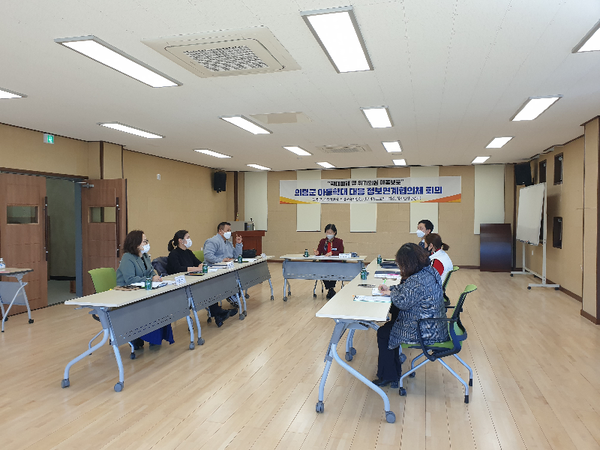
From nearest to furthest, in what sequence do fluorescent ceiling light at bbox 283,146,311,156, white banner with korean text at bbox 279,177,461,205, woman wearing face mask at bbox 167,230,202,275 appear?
woman wearing face mask at bbox 167,230,202,275, fluorescent ceiling light at bbox 283,146,311,156, white banner with korean text at bbox 279,177,461,205

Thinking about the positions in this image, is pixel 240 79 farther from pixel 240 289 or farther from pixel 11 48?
pixel 240 289

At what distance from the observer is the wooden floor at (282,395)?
3.01 m

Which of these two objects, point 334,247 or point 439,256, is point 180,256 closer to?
point 334,247

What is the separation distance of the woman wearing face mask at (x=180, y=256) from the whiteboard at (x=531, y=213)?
7281 millimetres

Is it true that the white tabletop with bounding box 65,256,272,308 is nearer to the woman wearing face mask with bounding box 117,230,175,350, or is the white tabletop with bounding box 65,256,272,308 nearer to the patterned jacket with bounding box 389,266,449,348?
the woman wearing face mask with bounding box 117,230,175,350

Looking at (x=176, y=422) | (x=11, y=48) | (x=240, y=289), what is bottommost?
(x=176, y=422)

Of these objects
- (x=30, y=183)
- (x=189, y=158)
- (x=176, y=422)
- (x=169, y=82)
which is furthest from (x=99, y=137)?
(x=176, y=422)

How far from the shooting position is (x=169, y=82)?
4.46 meters

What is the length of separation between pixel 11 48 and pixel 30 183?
13.2 feet

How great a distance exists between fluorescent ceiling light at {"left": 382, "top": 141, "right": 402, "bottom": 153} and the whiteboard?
312 cm

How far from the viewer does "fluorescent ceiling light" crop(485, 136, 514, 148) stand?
7715 mm

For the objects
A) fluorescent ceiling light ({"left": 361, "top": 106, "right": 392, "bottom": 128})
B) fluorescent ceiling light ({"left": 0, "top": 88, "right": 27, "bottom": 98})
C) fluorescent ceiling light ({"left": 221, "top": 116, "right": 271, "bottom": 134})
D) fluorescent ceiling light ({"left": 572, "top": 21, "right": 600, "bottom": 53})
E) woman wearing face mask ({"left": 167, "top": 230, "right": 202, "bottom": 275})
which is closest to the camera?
fluorescent ceiling light ({"left": 572, "top": 21, "right": 600, "bottom": 53})

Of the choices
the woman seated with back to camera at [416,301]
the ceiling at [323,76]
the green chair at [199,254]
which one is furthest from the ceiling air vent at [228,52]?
the green chair at [199,254]

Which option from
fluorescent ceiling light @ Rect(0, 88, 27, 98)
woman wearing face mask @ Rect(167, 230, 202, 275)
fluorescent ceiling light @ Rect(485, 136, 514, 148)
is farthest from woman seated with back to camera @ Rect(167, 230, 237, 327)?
fluorescent ceiling light @ Rect(485, 136, 514, 148)
